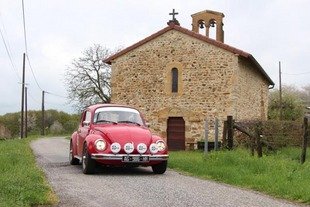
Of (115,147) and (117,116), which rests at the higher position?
(117,116)

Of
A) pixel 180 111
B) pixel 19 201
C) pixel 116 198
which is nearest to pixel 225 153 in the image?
pixel 116 198

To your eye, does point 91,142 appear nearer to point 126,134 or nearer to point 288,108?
point 126,134

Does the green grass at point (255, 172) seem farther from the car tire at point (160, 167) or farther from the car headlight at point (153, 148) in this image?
the car headlight at point (153, 148)

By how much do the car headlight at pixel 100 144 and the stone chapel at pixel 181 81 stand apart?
13749 millimetres

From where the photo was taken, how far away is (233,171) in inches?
420

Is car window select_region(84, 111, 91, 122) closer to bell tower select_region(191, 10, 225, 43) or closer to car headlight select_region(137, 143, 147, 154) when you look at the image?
car headlight select_region(137, 143, 147, 154)

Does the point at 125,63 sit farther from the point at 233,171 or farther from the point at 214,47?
the point at 233,171

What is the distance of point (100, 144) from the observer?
10617mm

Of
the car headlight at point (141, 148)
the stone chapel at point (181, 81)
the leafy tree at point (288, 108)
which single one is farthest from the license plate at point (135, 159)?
the leafy tree at point (288, 108)

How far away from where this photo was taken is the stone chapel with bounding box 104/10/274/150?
78.4 feet

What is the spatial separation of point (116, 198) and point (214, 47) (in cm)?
1767

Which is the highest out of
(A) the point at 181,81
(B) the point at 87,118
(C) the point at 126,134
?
(A) the point at 181,81

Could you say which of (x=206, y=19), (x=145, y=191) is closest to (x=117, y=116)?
(x=145, y=191)

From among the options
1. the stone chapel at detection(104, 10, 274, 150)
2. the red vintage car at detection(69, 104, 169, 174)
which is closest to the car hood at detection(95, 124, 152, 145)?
the red vintage car at detection(69, 104, 169, 174)
